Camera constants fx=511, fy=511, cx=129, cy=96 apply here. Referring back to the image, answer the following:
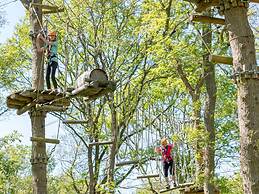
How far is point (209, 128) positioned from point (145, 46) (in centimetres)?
416

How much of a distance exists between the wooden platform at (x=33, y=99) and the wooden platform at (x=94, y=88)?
50 centimetres

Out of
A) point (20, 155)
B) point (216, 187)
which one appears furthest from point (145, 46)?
point (20, 155)

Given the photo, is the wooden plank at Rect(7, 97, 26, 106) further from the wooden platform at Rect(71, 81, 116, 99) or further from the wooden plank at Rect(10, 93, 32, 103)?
the wooden platform at Rect(71, 81, 116, 99)

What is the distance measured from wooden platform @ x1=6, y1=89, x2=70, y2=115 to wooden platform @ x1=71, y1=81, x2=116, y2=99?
496 millimetres

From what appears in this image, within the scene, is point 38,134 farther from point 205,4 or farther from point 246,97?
point 246,97

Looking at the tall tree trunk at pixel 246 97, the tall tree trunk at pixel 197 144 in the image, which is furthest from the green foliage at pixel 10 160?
the tall tree trunk at pixel 246 97

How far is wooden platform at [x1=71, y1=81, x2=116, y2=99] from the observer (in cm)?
733

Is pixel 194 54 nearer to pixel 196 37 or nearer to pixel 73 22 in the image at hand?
pixel 196 37

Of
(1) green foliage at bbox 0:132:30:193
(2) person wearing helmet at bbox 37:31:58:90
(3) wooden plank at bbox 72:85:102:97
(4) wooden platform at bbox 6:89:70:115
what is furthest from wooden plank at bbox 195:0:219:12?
(1) green foliage at bbox 0:132:30:193

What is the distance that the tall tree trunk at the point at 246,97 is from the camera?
18.4 ft

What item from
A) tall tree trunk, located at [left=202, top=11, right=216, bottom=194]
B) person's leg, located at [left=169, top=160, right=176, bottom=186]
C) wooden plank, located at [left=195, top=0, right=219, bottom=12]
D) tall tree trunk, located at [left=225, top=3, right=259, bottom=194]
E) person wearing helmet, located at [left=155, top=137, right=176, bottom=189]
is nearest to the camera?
tall tree trunk, located at [left=225, top=3, right=259, bottom=194]

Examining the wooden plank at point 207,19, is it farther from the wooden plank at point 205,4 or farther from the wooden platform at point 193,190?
the wooden platform at point 193,190

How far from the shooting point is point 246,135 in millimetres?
5699

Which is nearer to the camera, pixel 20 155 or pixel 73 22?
pixel 73 22
